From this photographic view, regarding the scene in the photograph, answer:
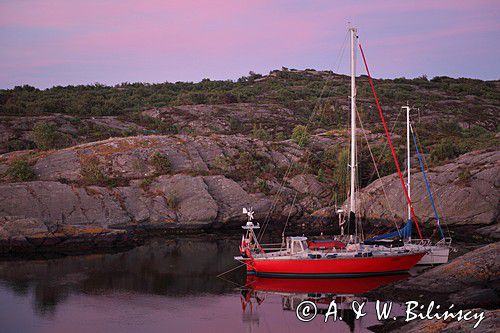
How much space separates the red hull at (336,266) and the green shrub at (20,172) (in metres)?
29.8

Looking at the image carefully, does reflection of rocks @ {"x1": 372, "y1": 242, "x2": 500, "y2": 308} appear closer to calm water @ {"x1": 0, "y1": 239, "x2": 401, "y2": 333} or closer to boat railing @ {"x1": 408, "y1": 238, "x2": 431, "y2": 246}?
calm water @ {"x1": 0, "y1": 239, "x2": 401, "y2": 333}

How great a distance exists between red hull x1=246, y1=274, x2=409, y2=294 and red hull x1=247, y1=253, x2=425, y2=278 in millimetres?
363

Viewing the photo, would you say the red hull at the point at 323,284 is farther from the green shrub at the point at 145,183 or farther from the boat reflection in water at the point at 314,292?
the green shrub at the point at 145,183

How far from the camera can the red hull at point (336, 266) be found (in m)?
37.2

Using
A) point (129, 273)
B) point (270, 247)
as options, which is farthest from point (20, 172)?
point (270, 247)

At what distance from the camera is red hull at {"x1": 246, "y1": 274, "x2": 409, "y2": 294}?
117 feet

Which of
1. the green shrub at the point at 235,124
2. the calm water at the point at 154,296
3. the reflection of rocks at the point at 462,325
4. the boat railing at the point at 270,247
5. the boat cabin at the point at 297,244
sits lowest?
the calm water at the point at 154,296

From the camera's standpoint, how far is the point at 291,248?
38.0 meters

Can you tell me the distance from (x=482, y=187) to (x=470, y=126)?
158 feet

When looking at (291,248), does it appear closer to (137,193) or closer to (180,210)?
(180,210)

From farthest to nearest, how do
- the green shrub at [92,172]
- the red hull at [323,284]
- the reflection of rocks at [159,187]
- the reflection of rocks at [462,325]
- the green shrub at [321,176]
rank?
the green shrub at [321,176], the green shrub at [92,172], the reflection of rocks at [159,187], the red hull at [323,284], the reflection of rocks at [462,325]

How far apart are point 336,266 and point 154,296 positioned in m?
10.9

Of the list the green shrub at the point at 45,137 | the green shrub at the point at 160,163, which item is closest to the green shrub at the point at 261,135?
the green shrub at the point at 160,163

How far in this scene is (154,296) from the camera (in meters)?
35.5
